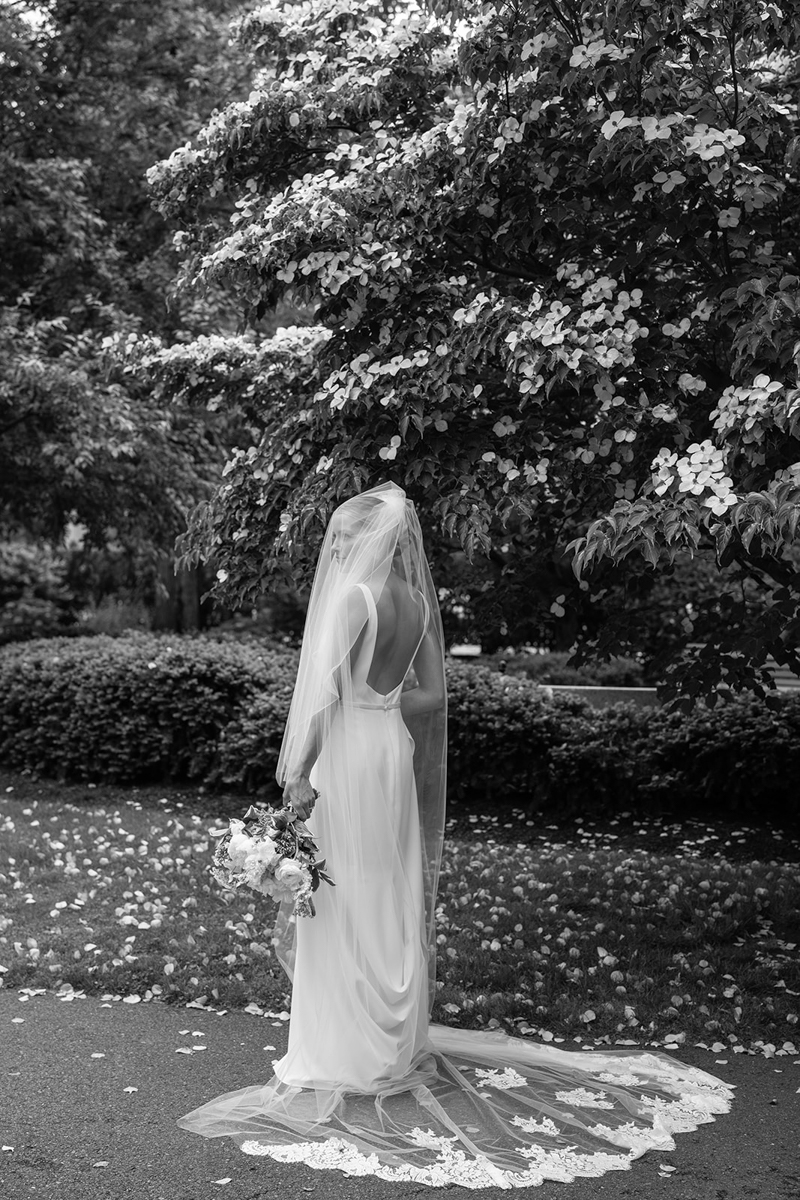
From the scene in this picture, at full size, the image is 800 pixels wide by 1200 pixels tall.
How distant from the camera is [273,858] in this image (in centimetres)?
429

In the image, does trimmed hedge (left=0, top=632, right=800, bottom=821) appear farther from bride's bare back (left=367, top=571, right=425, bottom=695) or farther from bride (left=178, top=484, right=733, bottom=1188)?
bride's bare back (left=367, top=571, right=425, bottom=695)

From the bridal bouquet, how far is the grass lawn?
153 centimetres

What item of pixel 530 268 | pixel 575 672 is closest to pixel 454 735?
pixel 530 268

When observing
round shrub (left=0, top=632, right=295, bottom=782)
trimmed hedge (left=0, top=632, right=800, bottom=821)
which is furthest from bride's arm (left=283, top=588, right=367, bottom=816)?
round shrub (left=0, top=632, right=295, bottom=782)

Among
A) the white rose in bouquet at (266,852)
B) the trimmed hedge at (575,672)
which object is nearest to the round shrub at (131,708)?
the trimmed hedge at (575,672)

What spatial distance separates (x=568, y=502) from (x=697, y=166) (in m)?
1.77

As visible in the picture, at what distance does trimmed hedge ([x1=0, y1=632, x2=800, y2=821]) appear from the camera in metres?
9.30

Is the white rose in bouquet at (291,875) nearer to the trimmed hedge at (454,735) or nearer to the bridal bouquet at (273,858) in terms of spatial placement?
the bridal bouquet at (273,858)

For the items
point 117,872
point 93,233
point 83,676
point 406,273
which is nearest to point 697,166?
point 406,273

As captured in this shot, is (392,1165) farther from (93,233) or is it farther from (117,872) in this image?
(93,233)

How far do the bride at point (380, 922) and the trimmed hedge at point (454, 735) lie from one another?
4.32 metres

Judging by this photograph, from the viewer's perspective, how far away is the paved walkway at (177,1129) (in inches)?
148

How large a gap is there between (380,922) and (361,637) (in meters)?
1.13

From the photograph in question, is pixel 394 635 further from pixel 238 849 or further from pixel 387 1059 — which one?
pixel 387 1059
